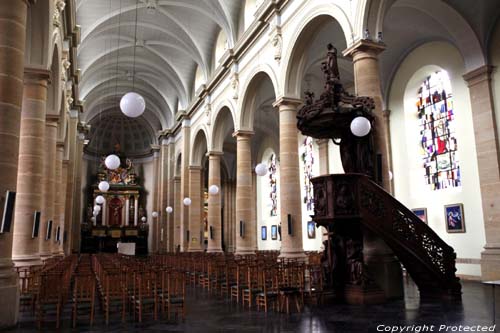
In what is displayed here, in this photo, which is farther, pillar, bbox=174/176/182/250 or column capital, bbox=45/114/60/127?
pillar, bbox=174/176/182/250

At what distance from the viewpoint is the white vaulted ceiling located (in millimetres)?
19156

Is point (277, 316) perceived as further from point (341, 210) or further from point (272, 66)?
point (272, 66)

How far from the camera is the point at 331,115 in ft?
27.2

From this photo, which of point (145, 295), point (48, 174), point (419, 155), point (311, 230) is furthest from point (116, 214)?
point (145, 295)

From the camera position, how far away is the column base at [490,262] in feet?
33.5

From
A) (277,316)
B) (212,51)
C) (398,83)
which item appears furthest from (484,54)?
(212,51)

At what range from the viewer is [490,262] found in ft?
34.0

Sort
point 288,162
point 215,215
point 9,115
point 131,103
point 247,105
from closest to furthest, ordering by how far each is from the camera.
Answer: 1. point 9,115
2. point 131,103
3. point 288,162
4. point 247,105
5. point 215,215

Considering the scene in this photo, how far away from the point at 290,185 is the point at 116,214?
85.5 ft

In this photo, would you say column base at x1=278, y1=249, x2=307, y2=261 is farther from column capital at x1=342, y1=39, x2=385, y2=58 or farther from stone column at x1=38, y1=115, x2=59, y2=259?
stone column at x1=38, y1=115, x2=59, y2=259

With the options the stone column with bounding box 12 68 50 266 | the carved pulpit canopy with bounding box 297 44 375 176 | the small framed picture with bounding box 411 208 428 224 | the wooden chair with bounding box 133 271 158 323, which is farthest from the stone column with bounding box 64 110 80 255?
the small framed picture with bounding box 411 208 428 224

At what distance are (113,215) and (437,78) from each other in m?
28.9

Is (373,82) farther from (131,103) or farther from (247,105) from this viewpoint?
(247,105)

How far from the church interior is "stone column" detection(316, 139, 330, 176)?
0.25ft
